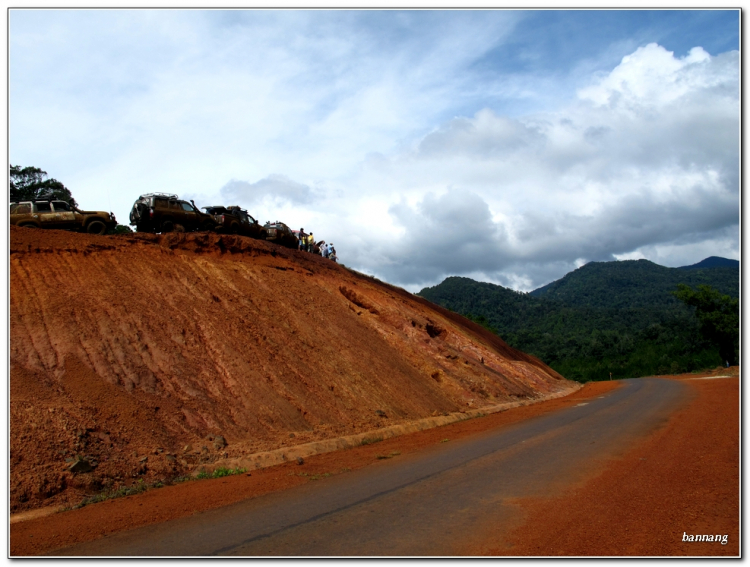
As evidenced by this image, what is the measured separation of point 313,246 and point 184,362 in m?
20.1

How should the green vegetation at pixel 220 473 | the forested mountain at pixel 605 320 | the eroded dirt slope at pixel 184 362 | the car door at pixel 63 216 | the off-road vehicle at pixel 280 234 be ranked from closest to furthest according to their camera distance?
the eroded dirt slope at pixel 184 362, the green vegetation at pixel 220 473, the car door at pixel 63 216, the off-road vehicle at pixel 280 234, the forested mountain at pixel 605 320

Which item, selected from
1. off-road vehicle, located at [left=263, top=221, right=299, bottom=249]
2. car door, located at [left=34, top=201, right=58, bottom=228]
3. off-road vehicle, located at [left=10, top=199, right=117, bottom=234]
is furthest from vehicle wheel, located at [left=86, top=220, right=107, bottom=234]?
off-road vehicle, located at [left=263, top=221, right=299, bottom=249]

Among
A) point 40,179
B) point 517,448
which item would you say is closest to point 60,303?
point 517,448

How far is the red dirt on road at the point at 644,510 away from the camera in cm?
569

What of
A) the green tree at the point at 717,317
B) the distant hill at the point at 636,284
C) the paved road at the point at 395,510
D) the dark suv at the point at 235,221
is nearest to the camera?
the paved road at the point at 395,510

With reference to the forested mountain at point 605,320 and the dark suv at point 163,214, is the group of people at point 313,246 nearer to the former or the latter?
the dark suv at point 163,214

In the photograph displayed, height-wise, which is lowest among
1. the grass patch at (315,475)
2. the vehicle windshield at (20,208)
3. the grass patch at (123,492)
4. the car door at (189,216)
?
the grass patch at (315,475)

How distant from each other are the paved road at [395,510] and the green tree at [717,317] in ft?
170

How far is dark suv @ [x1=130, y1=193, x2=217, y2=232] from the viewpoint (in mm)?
21438

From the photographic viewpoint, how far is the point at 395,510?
721 cm

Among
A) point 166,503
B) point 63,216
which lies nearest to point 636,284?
point 63,216

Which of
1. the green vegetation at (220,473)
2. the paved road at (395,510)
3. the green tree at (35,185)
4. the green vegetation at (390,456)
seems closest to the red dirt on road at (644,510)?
the paved road at (395,510)

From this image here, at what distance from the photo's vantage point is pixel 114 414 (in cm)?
1084

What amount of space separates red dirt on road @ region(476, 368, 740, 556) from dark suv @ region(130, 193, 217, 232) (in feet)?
60.2
